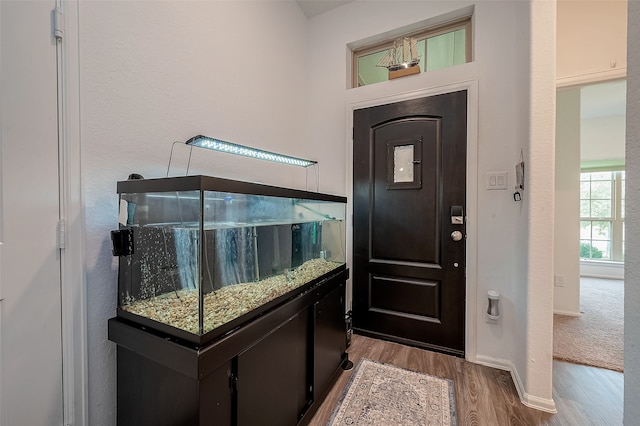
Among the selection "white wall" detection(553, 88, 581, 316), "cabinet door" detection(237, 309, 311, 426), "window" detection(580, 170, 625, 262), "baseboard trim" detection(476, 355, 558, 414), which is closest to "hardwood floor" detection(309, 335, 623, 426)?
"baseboard trim" detection(476, 355, 558, 414)

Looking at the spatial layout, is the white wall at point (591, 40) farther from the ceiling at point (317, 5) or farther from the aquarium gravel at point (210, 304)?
the aquarium gravel at point (210, 304)

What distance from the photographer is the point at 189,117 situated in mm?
1488

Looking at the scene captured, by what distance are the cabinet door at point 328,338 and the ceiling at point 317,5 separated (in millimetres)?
2672

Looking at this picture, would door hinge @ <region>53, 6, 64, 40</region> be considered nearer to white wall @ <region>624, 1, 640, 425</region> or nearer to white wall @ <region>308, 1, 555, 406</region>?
white wall @ <region>624, 1, 640, 425</region>

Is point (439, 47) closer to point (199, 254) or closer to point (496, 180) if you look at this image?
point (496, 180)

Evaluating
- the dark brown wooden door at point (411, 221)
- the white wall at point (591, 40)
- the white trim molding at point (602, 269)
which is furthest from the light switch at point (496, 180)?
the white trim molding at point (602, 269)

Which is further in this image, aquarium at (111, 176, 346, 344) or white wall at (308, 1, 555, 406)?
white wall at (308, 1, 555, 406)

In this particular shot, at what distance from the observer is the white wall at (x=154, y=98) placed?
1.08m

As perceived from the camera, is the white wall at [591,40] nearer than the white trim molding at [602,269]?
Yes

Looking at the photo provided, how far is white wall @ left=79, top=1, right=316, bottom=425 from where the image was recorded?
42.4 inches

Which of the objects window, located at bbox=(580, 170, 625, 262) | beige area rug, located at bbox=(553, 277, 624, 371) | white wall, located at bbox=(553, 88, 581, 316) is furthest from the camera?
window, located at bbox=(580, 170, 625, 262)

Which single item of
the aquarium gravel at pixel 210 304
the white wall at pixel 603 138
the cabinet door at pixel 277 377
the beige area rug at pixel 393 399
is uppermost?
the white wall at pixel 603 138

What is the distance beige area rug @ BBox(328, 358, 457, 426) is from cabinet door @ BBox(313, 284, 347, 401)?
0.52 feet

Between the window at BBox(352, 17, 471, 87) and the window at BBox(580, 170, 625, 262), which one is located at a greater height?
the window at BBox(352, 17, 471, 87)
